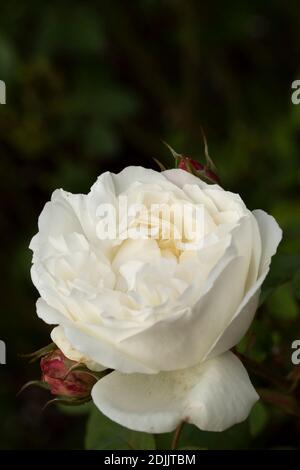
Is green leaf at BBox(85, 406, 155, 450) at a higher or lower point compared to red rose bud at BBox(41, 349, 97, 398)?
lower

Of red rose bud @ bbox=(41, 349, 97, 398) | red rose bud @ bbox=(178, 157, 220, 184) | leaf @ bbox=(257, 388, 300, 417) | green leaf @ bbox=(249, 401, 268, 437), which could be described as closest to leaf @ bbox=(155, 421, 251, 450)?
green leaf @ bbox=(249, 401, 268, 437)

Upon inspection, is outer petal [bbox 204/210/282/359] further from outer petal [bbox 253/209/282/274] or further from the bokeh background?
the bokeh background

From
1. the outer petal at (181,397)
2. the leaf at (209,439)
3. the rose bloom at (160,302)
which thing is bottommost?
the leaf at (209,439)

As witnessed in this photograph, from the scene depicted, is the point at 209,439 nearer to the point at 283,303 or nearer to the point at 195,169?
the point at 283,303

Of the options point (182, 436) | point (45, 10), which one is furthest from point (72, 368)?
point (45, 10)

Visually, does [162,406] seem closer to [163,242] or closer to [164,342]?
[164,342]

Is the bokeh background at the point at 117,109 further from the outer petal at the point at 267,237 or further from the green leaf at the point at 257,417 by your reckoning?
the outer petal at the point at 267,237

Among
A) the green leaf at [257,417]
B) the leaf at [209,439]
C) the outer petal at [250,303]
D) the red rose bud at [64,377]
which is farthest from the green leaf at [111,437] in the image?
the outer petal at [250,303]
